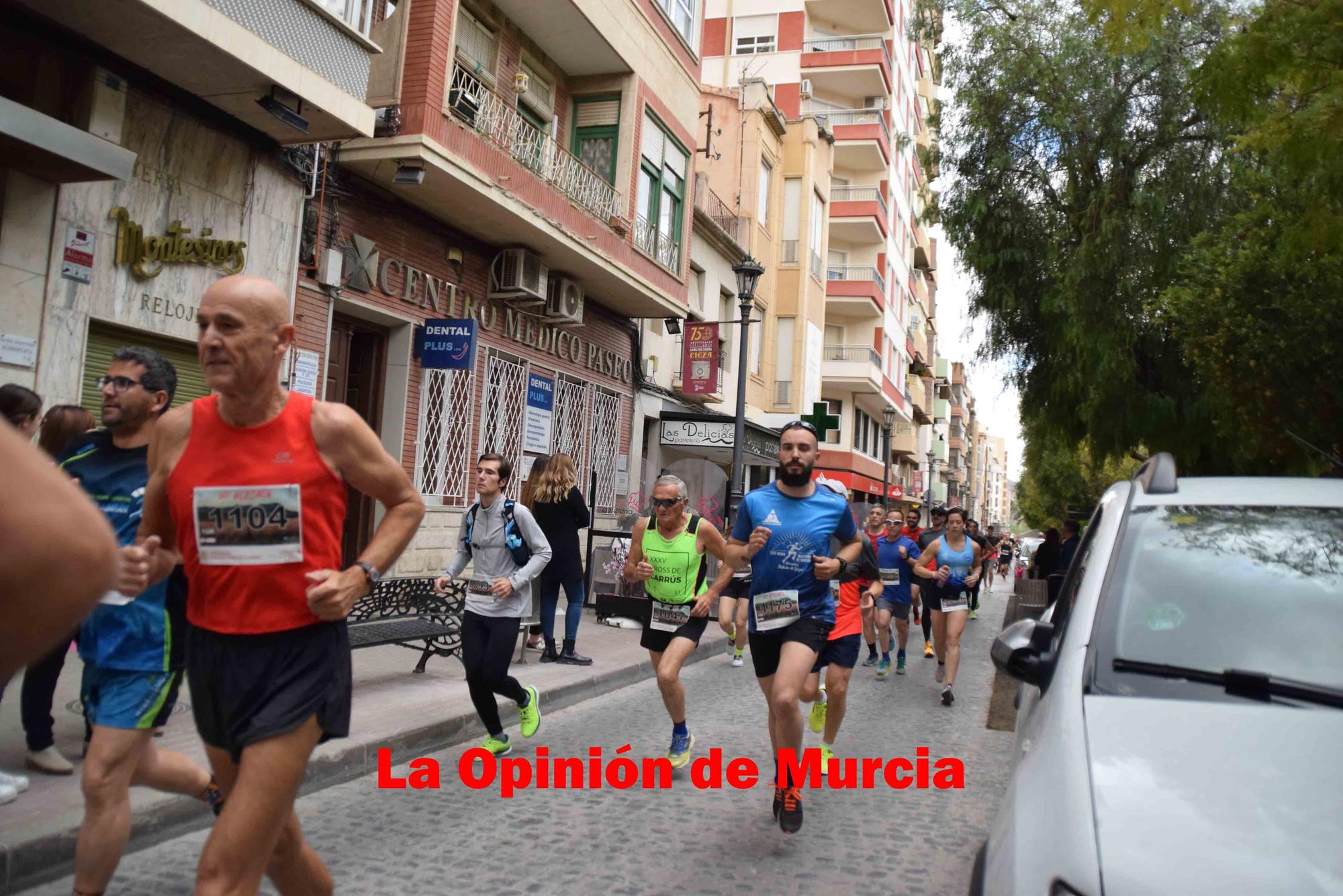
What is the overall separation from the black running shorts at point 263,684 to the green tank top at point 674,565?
4.02m

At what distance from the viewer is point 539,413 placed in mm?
16344

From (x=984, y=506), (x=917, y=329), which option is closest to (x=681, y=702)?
(x=917, y=329)

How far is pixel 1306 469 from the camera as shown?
47.6 ft

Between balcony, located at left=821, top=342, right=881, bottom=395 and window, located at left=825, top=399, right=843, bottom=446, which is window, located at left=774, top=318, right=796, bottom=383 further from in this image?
window, located at left=825, top=399, right=843, bottom=446

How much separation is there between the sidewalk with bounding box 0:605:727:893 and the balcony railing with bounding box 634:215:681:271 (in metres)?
8.08

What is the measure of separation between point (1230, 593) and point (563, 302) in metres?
13.7

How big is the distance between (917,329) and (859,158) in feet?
61.6

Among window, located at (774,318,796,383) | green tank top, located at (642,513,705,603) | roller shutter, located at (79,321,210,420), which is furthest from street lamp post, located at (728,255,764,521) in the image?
window, located at (774,318,796,383)

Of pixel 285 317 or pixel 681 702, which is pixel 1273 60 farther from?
pixel 285 317

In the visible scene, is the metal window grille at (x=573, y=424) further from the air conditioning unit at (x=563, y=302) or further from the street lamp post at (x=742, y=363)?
the street lamp post at (x=742, y=363)

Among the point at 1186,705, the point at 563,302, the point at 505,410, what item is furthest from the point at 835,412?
the point at 1186,705

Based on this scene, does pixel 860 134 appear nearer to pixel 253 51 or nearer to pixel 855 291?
pixel 855 291

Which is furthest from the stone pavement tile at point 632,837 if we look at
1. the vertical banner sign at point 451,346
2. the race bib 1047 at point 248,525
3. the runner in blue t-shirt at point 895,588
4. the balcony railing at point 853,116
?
the balcony railing at point 853,116

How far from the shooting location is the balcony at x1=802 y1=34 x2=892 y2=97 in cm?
3888
